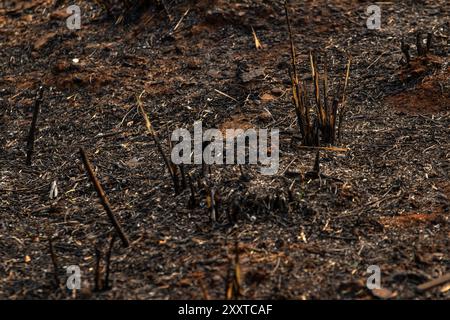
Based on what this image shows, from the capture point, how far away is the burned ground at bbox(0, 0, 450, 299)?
3.75 m

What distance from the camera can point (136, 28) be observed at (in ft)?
20.8

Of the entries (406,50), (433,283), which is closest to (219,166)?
(433,283)

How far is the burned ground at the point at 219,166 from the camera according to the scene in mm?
3746

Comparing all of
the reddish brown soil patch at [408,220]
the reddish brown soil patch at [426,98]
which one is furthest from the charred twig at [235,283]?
the reddish brown soil patch at [426,98]

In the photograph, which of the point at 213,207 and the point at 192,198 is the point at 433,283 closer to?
the point at 213,207

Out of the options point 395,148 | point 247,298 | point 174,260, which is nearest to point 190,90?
point 395,148

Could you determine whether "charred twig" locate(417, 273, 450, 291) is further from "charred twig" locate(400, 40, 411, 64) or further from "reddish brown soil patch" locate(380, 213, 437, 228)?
"charred twig" locate(400, 40, 411, 64)

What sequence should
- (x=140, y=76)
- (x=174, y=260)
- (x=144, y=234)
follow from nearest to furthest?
(x=174, y=260) → (x=144, y=234) → (x=140, y=76)

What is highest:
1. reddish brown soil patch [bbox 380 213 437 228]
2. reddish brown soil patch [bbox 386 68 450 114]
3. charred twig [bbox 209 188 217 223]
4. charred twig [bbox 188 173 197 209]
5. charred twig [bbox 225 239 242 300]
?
reddish brown soil patch [bbox 386 68 450 114]

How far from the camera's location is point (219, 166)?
4547 mm

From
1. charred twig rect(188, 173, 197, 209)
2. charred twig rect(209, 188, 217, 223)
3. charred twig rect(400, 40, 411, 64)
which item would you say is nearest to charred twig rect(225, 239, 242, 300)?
charred twig rect(209, 188, 217, 223)

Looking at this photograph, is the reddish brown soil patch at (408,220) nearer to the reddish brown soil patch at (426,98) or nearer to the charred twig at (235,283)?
the charred twig at (235,283)

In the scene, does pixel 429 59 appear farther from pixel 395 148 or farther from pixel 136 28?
pixel 136 28

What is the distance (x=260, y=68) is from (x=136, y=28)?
125 centimetres
